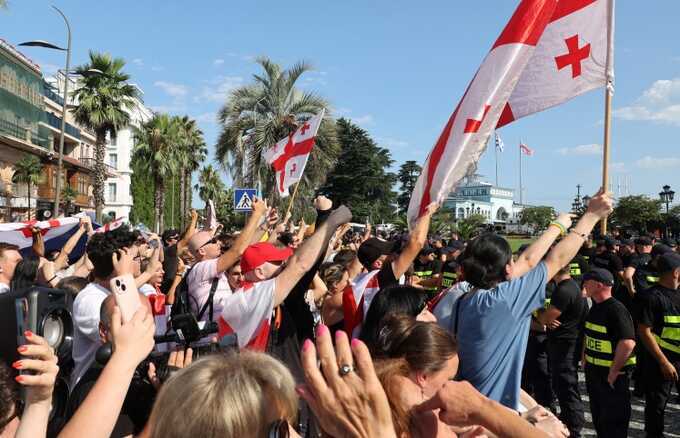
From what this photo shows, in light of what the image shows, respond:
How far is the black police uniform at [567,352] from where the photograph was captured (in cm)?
505

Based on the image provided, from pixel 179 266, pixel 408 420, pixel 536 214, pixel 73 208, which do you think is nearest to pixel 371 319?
pixel 408 420

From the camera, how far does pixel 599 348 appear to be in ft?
15.7

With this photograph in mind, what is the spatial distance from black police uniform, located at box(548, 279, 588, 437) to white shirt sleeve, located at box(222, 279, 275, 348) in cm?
347

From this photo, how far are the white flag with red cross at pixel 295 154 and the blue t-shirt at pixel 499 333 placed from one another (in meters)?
5.09

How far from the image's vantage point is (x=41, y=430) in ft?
5.12

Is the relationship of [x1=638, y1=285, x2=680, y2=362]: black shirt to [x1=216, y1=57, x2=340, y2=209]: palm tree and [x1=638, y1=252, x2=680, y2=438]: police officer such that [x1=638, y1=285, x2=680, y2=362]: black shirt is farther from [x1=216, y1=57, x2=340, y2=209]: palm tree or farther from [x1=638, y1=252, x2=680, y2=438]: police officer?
[x1=216, y1=57, x2=340, y2=209]: palm tree

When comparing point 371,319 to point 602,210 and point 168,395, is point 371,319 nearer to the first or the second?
point 602,210

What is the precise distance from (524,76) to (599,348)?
2428 millimetres

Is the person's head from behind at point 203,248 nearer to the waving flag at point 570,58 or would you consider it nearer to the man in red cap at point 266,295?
the man in red cap at point 266,295

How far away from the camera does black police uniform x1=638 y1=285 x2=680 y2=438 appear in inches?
195

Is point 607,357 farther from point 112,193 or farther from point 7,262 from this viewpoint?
point 112,193

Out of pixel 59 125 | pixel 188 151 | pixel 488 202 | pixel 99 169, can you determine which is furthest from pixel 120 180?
pixel 488 202

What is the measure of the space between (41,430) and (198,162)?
51727 mm

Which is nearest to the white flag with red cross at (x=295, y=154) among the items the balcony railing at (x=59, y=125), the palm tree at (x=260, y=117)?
the palm tree at (x=260, y=117)
